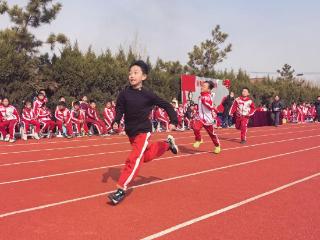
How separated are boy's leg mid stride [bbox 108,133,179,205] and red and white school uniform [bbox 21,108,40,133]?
1135 centimetres

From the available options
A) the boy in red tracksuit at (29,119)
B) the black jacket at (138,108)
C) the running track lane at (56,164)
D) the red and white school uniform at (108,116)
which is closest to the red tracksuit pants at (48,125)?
the boy in red tracksuit at (29,119)

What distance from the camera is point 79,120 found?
19.2 meters

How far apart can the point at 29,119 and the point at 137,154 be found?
11818mm

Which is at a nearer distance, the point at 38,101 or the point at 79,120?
the point at 38,101

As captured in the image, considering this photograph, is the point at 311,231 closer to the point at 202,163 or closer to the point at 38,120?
the point at 202,163

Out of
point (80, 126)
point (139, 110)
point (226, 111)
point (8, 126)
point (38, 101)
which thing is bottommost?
point (80, 126)

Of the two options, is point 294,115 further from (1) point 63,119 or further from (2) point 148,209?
(2) point 148,209

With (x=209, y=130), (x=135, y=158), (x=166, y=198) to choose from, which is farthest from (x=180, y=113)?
(x=135, y=158)

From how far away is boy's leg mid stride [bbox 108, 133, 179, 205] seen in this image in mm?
6375

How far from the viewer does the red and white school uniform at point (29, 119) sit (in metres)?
17.6

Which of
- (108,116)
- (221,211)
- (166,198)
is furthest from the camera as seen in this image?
(108,116)

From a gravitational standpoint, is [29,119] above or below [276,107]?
below

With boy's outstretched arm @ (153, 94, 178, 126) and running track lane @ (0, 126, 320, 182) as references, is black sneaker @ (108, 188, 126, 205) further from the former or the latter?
running track lane @ (0, 126, 320, 182)

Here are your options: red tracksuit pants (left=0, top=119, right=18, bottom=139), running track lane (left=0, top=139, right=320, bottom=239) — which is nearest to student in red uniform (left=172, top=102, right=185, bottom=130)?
red tracksuit pants (left=0, top=119, right=18, bottom=139)
